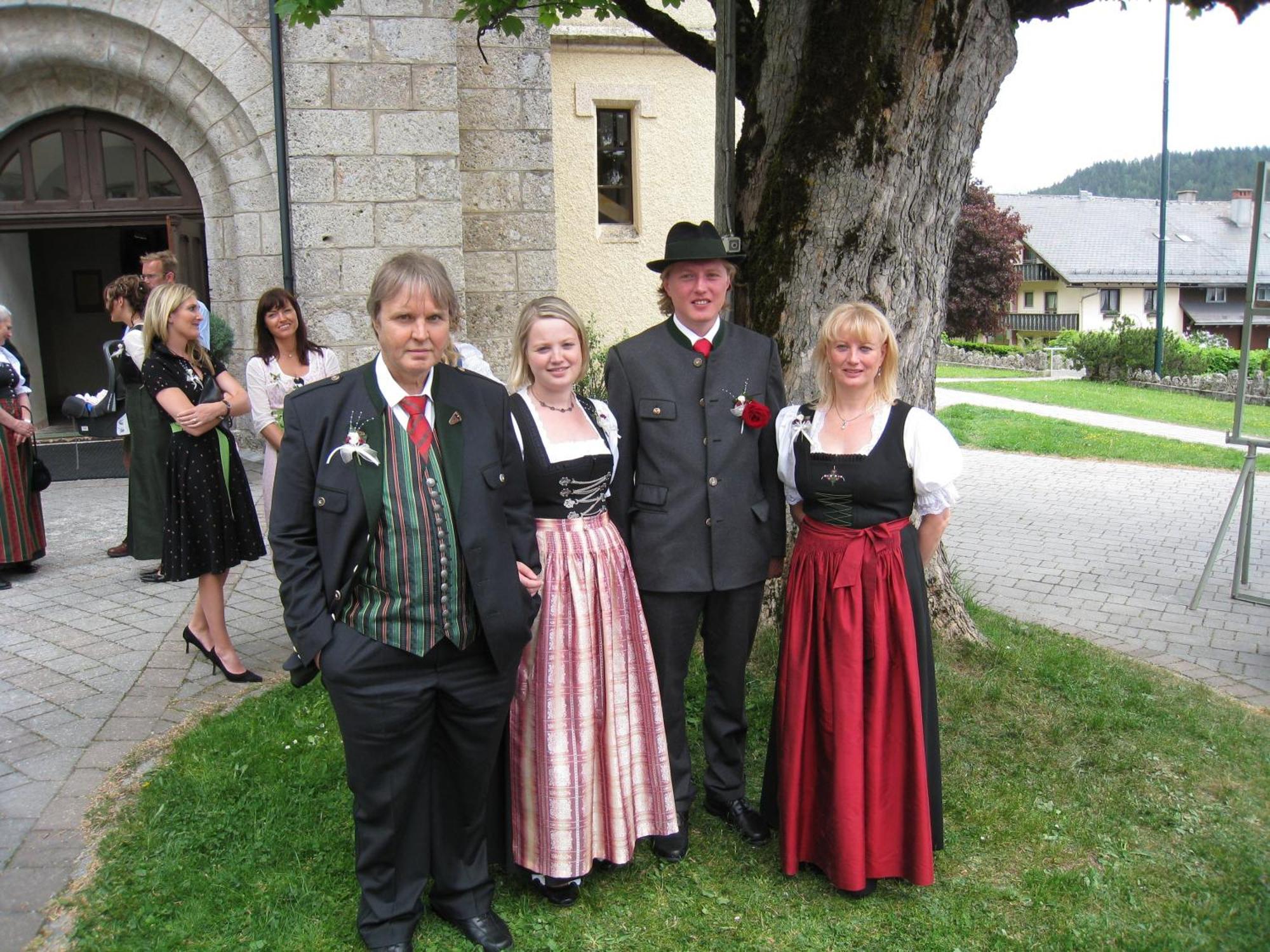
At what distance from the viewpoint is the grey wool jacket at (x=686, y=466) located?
141 inches

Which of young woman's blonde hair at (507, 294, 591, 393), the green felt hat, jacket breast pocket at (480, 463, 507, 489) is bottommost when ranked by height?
jacket breast pocket at (480, 463, 507, 489)

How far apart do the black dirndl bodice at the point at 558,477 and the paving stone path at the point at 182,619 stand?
2062 millimetres

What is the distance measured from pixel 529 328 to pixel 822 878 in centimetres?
207

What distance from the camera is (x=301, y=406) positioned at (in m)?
2.91

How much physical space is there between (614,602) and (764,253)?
89.9 inches

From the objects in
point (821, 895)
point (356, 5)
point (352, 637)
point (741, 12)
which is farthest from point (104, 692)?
point (356, 5)

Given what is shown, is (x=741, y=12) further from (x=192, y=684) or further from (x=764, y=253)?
(x=192, y=684)

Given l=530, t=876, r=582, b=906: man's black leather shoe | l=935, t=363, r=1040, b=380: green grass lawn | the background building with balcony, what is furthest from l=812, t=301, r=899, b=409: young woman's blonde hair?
the background building with balcony

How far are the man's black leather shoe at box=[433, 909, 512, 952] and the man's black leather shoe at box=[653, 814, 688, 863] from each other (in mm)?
630

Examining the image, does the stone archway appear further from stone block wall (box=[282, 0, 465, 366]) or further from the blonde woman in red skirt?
the blonde woman in red skirt

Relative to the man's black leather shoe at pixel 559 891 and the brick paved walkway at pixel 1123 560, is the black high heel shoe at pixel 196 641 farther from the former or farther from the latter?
the brick paved walkway at pixel 1123 560

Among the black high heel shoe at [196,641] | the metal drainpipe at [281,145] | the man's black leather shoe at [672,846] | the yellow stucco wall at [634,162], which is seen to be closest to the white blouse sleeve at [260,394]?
the black high heel shoe at [196,641]

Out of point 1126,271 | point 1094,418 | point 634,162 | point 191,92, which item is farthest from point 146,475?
point 1126,271

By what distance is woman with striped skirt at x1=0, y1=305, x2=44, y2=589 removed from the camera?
695 cm
